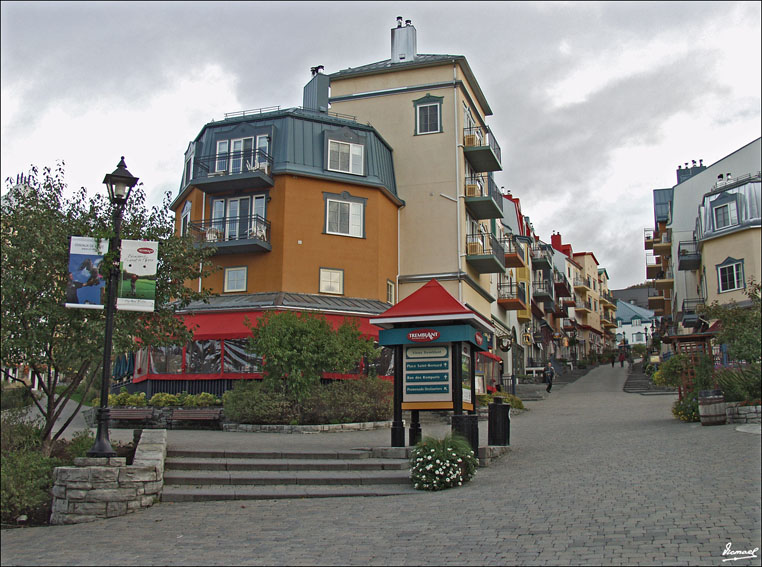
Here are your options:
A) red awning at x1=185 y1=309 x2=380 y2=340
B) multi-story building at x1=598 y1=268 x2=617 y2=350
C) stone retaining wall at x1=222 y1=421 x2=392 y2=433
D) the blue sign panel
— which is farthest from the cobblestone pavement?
multi-story building at x1=598 y1=268 x2=617 y2=350

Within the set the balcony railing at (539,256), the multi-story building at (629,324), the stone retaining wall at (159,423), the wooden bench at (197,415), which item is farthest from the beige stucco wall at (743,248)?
the multi-story building at (629,324)

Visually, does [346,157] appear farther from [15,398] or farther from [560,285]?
[560,285]

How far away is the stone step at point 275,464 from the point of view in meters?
12.0

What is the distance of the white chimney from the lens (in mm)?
34844

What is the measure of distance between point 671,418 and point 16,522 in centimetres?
1606

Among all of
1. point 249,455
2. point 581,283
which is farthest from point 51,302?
point 581,283

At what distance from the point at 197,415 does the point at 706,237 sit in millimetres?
13845

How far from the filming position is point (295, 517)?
923 cm

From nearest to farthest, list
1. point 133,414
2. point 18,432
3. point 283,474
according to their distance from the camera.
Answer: point 18,432
point 283,474
point 133,414

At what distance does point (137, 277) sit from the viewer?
1173 centimetres

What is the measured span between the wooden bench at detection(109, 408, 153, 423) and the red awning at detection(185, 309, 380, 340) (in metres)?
4.31

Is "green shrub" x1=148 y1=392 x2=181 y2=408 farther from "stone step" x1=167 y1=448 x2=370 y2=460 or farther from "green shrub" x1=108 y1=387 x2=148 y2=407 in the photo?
"stone step" x1=167 y1=448 x2=370 y2=460

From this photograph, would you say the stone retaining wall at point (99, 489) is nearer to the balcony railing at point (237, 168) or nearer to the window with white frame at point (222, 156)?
the balcony railing at point (237, 168)

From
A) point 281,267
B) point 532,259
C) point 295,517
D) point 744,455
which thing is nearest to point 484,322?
point 744,455
